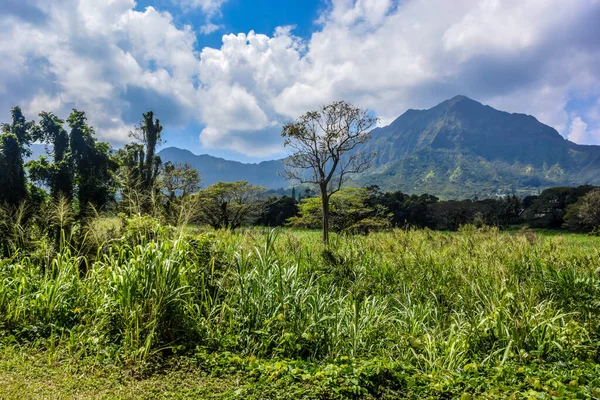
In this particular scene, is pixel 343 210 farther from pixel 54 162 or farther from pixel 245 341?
pixel 245 341

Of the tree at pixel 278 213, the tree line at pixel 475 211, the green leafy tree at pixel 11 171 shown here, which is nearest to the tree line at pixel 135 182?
the green leafy tree at pixel 11 171

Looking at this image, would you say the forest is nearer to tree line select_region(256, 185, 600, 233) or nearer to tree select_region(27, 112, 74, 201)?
tree select_region(27, 112, 74, 201)

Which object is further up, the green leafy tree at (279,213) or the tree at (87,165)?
the tree at (87,165)

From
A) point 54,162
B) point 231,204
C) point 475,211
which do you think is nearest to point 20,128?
point 54,162

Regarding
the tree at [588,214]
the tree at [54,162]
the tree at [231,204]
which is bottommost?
the tree at [588,214]

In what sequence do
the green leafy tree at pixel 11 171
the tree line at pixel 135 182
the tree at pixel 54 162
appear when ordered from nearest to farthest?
the tree line at pixel 135 182, the green leafy tree at pixel 11 171, the tree at pixel 54 162

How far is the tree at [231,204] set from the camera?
26.6m

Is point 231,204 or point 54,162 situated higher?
point 54,162

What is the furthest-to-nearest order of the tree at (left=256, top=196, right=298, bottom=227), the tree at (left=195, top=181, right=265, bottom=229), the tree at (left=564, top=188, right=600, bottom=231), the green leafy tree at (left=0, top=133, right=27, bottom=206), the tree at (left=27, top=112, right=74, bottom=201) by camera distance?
the tree at (left=256, top=196, right=298, bottom=227) < the tree at (left=564, top=188, right=600, bottom=231) < the tree at (left=195, top=181, right=265, bottom=229) < the tree at (left=27, top=112, right=74, bottom=201) < the green leafy tree at (left=0, top=133, right=27, bottom=206)

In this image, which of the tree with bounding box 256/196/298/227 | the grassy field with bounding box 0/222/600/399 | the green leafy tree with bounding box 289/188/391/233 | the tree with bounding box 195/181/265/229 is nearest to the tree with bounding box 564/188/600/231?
the green leafy tree with bounding box 289/188/391/233

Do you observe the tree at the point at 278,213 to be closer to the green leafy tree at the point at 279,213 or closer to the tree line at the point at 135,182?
the green leafy tree at the point at 279,213

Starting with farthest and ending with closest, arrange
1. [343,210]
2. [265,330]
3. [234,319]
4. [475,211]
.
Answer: [475,211] → [343,210] → [234,319] → [265,330]

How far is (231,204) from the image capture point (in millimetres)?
28250

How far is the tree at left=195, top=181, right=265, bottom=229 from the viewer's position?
87.3ft
